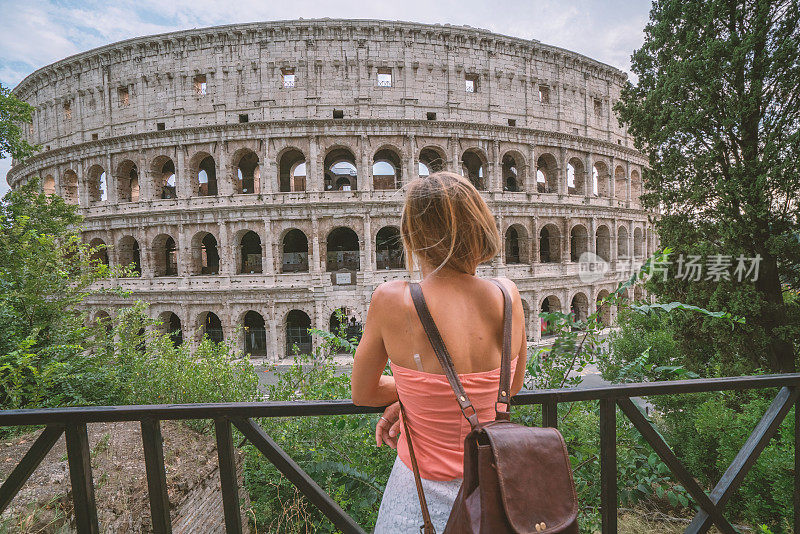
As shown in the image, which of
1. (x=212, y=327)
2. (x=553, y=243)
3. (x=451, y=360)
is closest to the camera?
(x=451, y=360)

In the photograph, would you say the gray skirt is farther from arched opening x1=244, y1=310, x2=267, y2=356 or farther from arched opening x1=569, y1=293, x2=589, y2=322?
arched opening x1=569, y1=293, x2=589, y2=322

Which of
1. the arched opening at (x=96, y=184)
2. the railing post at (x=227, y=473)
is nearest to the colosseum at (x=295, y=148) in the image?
the arched opening at (x=96, y=184)

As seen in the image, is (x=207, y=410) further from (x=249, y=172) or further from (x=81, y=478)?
(x=249, y=172)

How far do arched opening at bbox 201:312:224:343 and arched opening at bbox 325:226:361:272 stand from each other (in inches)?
273

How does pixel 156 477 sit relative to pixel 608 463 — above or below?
above

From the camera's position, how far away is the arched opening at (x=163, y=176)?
773 inches

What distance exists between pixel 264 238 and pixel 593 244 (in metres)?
19.7

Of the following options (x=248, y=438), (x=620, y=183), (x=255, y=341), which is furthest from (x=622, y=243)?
(x=248, y=438)

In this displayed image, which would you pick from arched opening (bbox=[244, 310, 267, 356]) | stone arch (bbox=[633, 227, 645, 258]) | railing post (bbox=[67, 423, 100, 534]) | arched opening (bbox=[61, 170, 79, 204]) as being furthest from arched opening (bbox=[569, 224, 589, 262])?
arched opening (bbox=[61, 170, 79, 204])

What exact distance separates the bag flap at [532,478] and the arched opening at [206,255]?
71.1 feet

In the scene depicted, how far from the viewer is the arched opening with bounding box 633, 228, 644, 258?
24.5 meters

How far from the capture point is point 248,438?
1867mm

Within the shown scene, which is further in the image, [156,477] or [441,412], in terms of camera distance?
[156,477]

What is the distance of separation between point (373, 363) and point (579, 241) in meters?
24.1
